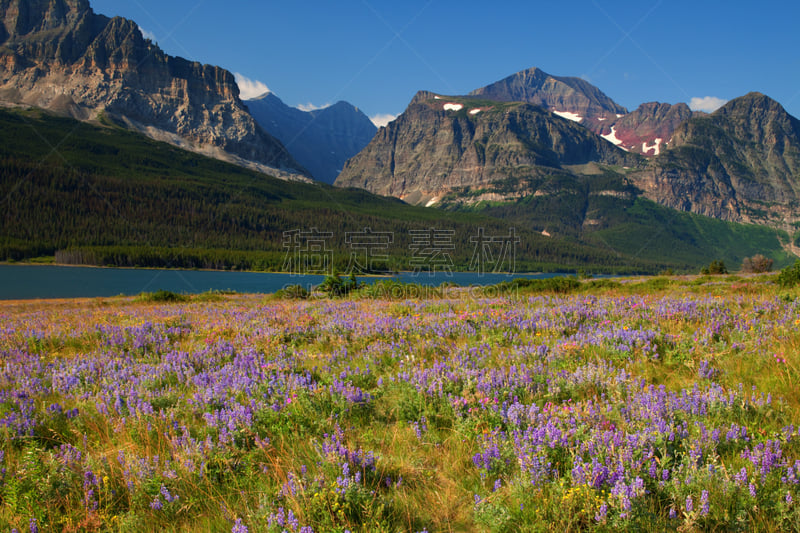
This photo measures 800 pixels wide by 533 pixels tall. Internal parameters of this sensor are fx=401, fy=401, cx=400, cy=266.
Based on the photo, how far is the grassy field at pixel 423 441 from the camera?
8.02 feet

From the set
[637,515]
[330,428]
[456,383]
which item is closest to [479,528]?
[637,515]

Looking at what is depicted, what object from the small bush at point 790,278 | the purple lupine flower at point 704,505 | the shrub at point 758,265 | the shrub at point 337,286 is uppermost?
the shrub at point 758,265

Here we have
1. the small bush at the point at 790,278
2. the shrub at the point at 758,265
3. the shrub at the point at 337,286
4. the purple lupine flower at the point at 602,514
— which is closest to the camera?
the purple lupine flower at the point at 602,514

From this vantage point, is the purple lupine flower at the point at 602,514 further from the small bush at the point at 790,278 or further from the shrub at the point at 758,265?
the shrub at the point at 758,265

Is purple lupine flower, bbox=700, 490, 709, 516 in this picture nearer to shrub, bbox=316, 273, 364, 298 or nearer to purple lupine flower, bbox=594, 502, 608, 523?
purple lupine flower, bbox=594, 502, 608, 523

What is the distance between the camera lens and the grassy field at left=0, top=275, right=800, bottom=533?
2443 mm

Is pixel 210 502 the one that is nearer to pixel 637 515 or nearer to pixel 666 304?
pixel 637 515

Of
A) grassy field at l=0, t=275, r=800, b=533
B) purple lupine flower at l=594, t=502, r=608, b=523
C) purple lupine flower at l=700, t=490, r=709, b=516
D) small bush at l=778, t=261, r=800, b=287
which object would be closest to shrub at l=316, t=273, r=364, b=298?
grassy field at l=0, t=275, r=800, b=533

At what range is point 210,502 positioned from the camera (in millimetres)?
2701

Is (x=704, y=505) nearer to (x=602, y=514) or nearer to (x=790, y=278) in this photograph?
(x=602, y=514)

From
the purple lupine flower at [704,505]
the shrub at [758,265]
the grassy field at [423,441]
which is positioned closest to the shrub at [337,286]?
the grassy field at [423,441]

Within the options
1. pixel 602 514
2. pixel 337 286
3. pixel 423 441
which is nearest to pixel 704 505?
pixel 602 514

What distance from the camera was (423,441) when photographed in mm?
3455

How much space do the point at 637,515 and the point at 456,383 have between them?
230 cm
